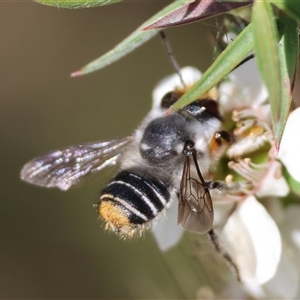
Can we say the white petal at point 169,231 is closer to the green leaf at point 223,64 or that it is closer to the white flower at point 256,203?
the white flower at point 256,203

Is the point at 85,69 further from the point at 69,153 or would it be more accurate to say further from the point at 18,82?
the point at 18,82

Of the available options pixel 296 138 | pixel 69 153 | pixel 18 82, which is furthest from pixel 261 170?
pixel 18 82

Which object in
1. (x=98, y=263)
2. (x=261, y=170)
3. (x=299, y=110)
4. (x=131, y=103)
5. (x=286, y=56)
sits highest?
(x=286, y=56)

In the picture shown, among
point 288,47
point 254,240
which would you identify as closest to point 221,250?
point 254,240

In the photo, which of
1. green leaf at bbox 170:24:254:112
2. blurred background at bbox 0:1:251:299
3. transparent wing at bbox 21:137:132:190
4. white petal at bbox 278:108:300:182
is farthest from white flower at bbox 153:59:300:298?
blurred background at bbox 0:1:251:299

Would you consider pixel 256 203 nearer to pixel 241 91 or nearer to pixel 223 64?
pixel 241 91

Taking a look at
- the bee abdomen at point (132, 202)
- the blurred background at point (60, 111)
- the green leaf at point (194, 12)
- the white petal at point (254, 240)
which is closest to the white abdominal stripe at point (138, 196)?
the bee abdomen at point (132, 202)
